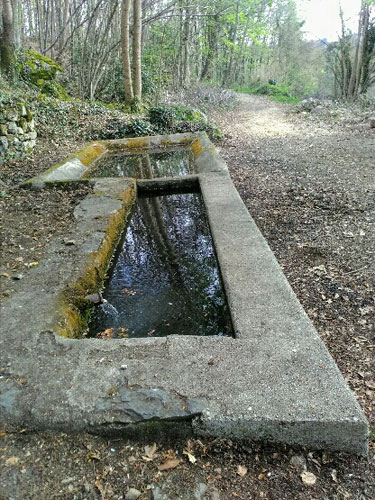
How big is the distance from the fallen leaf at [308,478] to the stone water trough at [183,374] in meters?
0.12

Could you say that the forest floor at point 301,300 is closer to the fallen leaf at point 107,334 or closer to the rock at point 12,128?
the rock at point 12,128

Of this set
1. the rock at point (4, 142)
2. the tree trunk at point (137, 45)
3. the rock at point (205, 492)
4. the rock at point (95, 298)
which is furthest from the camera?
the tree trunk at point (137, 45)

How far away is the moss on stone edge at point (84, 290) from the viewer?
233cm

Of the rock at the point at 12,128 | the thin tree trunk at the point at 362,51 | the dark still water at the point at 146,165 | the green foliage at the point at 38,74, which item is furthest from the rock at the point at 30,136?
the thin tree trunk at the point at 362,51

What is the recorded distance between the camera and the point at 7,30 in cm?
801

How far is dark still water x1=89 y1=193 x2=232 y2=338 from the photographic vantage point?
8.55 ft

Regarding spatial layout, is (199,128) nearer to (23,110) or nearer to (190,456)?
(23,110)

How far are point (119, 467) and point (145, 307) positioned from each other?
1.40 metres

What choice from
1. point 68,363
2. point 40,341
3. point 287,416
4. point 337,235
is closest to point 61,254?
point 40,341

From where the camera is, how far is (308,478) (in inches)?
57.9

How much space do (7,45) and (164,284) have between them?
818cm

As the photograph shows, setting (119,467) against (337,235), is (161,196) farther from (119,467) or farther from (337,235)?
(119,467)

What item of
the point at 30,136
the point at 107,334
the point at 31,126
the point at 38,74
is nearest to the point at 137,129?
the point at 31,126

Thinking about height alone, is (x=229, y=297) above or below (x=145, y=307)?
above
